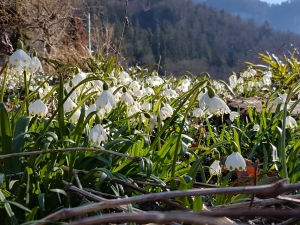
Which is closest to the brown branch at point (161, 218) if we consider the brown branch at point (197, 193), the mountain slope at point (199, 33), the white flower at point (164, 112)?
the brown branch at point (197, 193)

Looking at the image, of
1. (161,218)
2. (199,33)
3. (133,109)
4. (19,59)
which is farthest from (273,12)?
(161,218)

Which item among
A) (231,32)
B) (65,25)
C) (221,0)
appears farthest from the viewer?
(221,0)

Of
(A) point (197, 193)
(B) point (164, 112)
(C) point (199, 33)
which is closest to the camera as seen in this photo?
(A) point (197, 193)

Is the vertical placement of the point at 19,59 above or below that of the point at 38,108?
above

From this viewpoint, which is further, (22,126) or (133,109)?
(133,109)

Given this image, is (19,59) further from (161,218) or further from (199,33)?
(199,33)

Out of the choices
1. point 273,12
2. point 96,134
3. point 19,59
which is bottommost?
point 96,134

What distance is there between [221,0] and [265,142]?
151682mm

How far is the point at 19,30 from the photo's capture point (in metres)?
15.9

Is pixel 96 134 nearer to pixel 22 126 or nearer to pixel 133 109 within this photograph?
pixel 22 126

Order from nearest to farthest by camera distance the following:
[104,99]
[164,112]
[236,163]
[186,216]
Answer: [186,216] → [236,163] → [104,99] → [164,112]

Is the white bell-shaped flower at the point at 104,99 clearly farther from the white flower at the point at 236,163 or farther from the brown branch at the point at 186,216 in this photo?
the brown branch at the point at 186,216

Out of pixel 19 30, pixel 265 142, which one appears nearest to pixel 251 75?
pixel 265 142

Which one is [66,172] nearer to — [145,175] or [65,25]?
[145,175]
